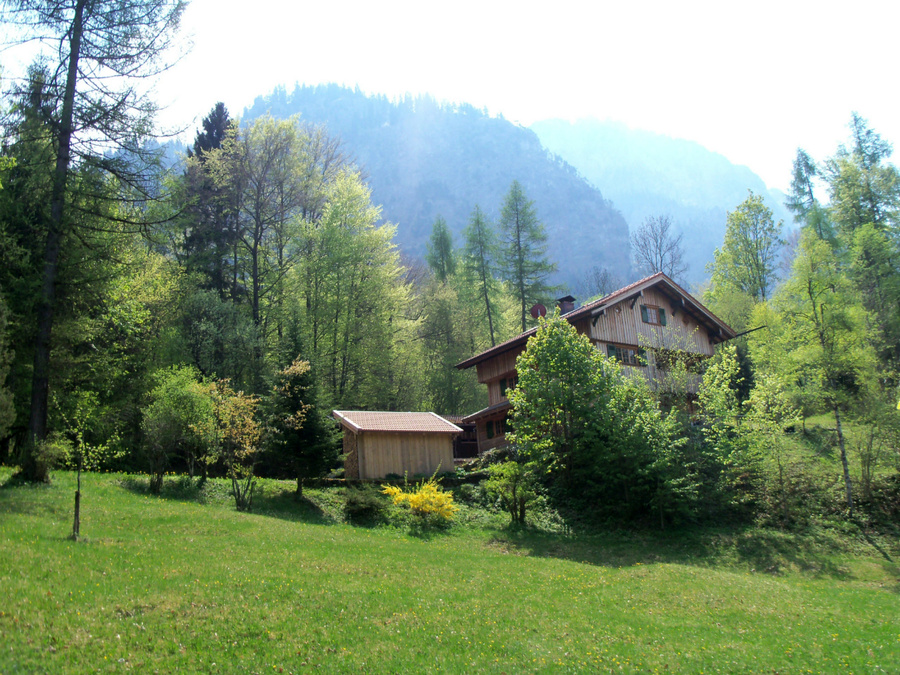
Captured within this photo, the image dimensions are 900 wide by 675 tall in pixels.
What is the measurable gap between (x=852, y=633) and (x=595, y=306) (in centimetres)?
2011

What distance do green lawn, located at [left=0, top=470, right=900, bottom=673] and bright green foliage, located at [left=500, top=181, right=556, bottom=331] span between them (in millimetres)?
30314

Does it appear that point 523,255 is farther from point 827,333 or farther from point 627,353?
point 827,333

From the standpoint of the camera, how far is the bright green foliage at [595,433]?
2136cm

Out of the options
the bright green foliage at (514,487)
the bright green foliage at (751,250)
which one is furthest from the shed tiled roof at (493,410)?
the bright green foliage at (751,250)

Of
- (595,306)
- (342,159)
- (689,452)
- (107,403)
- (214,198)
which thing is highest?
(342,159)

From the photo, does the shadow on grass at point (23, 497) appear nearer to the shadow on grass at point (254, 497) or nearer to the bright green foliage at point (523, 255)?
the shadow on grass at point (254, 497)

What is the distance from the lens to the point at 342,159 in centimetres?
4369

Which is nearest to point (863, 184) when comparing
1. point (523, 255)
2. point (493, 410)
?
point (523, 255)

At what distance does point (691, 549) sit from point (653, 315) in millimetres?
16634

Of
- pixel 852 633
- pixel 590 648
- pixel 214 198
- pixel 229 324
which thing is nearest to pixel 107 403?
pixel 229 324

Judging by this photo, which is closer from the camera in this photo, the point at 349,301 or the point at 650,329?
the point at 650,329

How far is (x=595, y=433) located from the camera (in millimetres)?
23172

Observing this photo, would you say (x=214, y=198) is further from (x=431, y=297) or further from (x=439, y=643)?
(x=439, y=643)

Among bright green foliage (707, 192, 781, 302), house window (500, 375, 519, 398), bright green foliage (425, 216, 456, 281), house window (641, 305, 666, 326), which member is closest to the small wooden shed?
house window (500, 375, 519, 398)
